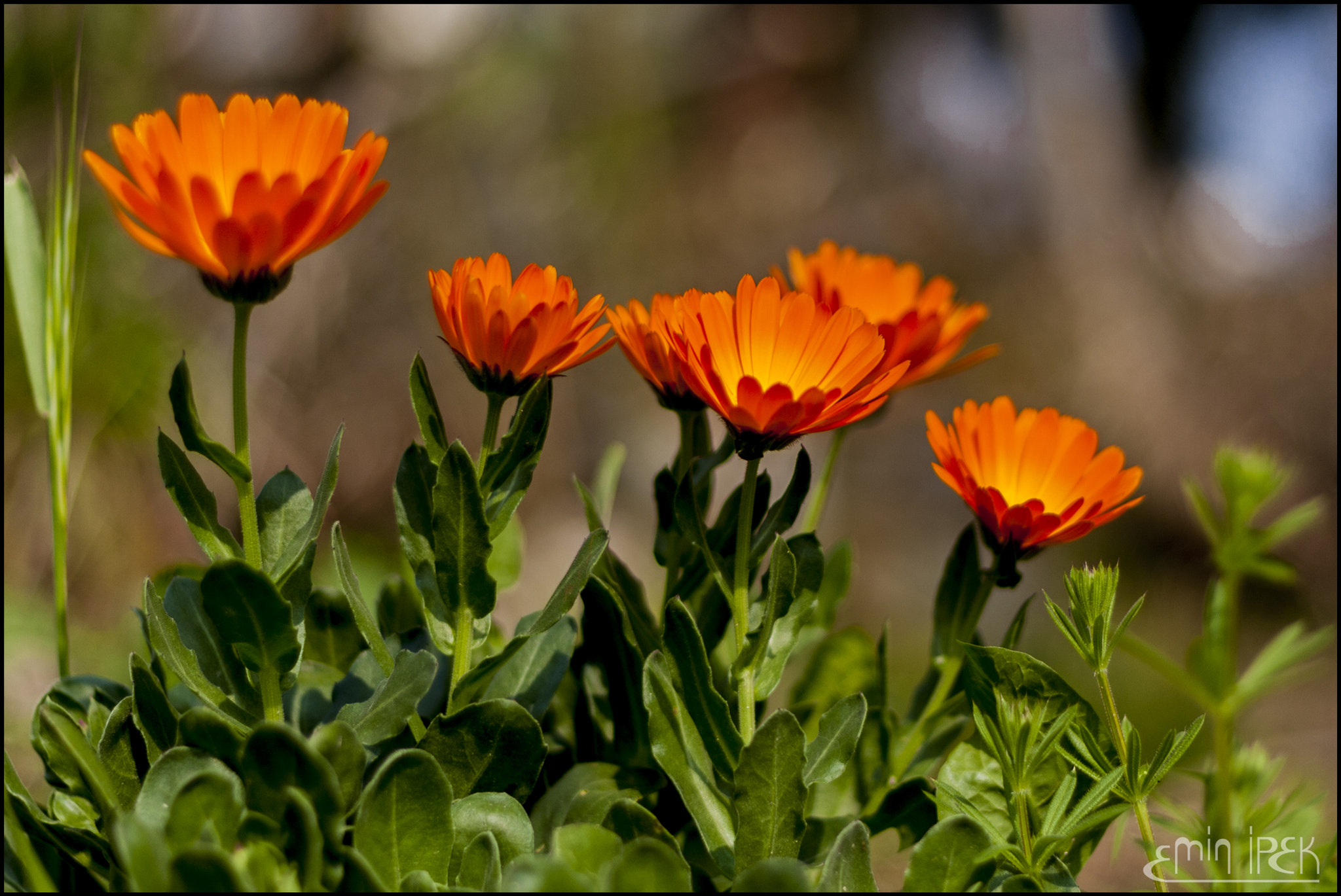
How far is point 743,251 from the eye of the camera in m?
2.89

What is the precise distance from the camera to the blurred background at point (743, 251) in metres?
1.87

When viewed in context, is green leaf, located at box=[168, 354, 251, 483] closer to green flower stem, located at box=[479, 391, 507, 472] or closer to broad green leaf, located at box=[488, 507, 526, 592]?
green flower stem, located at box=[479, 391, 507, 472]

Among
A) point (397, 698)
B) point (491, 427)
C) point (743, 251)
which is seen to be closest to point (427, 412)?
point (491, 427)

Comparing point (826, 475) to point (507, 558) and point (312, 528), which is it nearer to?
point (507, 558)

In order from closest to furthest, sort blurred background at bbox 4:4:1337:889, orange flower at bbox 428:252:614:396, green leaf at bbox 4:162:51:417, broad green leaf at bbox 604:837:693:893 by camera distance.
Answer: broad green leaf at bbox 604:837:693:893
orange flower at bbox 428:252:614:396
green leaf at bbox 4:162:51:417
blurred background at bbox 4:4:1337:889

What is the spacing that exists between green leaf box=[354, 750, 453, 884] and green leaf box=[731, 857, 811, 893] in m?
0.13

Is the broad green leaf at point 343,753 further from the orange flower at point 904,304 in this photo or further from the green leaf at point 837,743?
the orange flower at point 904,304

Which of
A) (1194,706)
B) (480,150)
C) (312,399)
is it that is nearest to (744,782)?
(1194,706)

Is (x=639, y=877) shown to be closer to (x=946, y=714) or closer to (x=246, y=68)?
(x=946, y=714)

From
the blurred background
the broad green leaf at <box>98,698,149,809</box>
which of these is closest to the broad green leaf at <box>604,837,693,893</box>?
the broad green leaf at <box>98,698,149,809</box>

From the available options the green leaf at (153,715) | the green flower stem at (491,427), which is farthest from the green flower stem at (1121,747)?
the green leaf at (153,715)

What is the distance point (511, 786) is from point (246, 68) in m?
2.48

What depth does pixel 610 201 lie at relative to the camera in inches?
103

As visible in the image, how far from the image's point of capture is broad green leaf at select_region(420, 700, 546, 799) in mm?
448
